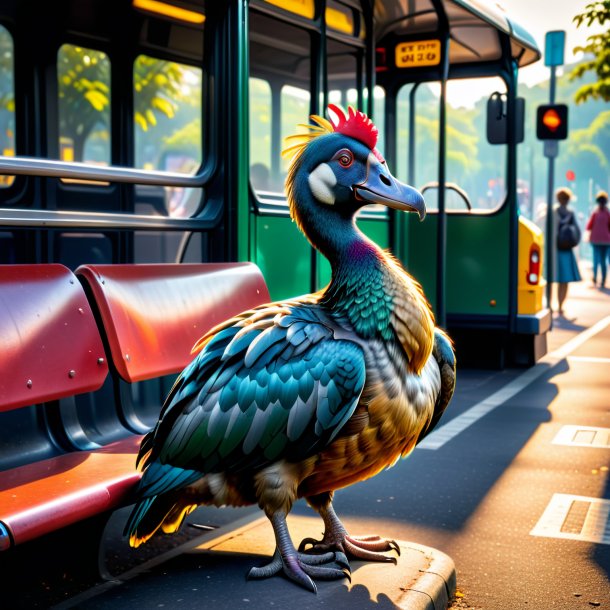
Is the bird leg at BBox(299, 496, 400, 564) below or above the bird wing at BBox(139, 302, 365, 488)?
below

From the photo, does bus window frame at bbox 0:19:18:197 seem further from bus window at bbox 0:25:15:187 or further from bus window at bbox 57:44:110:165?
bus window at bbox 57:44:110:165

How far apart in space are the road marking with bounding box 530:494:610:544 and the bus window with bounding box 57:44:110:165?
3.71 metres

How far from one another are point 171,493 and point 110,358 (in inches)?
45.6

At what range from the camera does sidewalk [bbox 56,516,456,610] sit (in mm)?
3268

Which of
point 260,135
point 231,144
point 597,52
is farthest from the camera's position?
point 597,52

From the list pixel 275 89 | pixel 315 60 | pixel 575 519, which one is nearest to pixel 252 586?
pixel 575 519

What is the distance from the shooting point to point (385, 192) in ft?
11.1

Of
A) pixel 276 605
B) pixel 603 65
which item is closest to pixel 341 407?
pixel 276 605

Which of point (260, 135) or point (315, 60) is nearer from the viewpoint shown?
point (260, 135)

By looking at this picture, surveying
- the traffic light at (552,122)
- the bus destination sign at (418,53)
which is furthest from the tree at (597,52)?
the bus destination sign at (418,53)

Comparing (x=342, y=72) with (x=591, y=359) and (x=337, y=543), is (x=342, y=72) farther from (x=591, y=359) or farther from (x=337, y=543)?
(x=337, y=543)

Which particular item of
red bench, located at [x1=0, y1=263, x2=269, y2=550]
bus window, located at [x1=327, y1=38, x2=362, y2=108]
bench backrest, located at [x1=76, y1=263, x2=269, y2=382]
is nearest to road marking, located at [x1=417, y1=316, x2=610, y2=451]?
A: bench backrest, located at [x1=76, y1=263, x2=269, y2=382]

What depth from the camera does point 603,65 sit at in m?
13.1

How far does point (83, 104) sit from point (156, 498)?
4.32 meters
